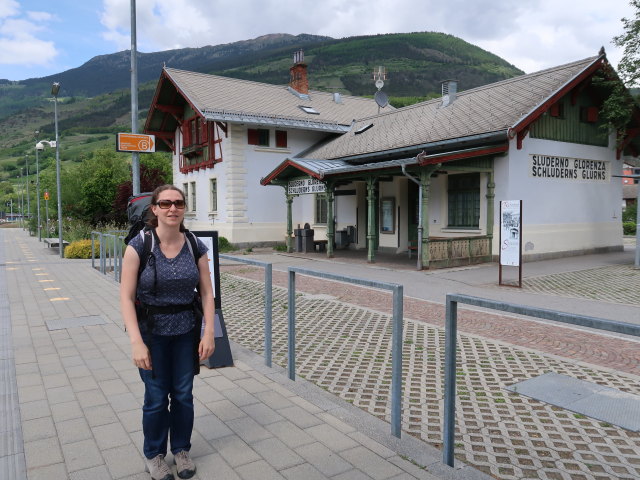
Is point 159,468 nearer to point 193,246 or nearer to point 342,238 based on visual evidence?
point 193,246

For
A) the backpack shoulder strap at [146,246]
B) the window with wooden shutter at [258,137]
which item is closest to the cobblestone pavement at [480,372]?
the backpack shoulder strap at [146,246]

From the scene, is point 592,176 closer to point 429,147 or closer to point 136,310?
point 429,147

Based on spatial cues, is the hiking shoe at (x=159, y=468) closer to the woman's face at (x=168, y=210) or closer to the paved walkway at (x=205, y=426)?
the paved walkway at (x=205, y=426)

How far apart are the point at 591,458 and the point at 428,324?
13.6 ft

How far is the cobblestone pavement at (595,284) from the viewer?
1009 centimetres

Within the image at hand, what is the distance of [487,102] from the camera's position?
1775cm

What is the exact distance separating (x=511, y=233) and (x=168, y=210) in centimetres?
998

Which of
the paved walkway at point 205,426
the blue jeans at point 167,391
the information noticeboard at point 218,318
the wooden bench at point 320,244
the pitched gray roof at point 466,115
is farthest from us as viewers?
the wooden bench at point 320,244

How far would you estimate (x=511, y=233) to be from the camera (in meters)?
11.5

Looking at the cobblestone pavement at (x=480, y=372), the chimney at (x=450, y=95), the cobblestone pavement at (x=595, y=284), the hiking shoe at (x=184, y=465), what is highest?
the chimney at (x=450, y=95)

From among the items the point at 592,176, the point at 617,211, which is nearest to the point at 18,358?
the point at 592,176

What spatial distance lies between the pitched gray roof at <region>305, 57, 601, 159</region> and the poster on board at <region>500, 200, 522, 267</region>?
3656mm

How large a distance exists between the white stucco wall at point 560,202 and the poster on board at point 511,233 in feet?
12.7

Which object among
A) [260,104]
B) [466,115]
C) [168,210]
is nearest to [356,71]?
[260,104]
